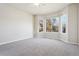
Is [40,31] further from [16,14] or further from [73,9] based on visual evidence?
[73,9]

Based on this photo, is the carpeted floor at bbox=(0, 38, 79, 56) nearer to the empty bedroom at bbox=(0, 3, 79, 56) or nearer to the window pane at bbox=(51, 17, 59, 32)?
the empty bedroom at bbox=(0, 3, 79, 56)

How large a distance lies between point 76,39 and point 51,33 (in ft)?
7.36

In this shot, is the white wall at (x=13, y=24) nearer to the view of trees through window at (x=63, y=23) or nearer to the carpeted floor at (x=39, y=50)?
the carpeted floor at (x=39, y=50)

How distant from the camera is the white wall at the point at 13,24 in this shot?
208 inches

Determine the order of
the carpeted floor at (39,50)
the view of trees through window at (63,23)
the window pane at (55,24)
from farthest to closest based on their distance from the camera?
the window pane at (55,24), the view of trees through window at (63,23), the carpeted floor at (39,50)

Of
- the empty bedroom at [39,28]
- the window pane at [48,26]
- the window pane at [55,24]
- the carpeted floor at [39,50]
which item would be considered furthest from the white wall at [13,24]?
the window pane at [55,24]

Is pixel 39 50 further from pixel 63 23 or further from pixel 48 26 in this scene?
pixel 48 26

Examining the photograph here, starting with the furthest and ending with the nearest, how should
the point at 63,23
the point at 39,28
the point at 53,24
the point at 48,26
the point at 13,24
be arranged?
the point at 39,28 < the point at 48,26 < the point at 53,24 < the point at 63,23 < the point at 13,24

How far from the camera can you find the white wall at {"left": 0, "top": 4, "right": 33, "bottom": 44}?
529cm

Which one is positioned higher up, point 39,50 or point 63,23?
point 63,23

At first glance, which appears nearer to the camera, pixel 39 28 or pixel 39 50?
pixel 39 50

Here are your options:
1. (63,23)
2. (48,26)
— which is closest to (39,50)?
(63,23)

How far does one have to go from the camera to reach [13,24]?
6039mm

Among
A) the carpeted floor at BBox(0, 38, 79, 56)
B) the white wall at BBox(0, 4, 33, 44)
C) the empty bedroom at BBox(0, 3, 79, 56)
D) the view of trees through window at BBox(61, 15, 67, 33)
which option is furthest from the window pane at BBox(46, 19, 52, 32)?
the carpeted floor at BBox(0, 38, 79, 56)
